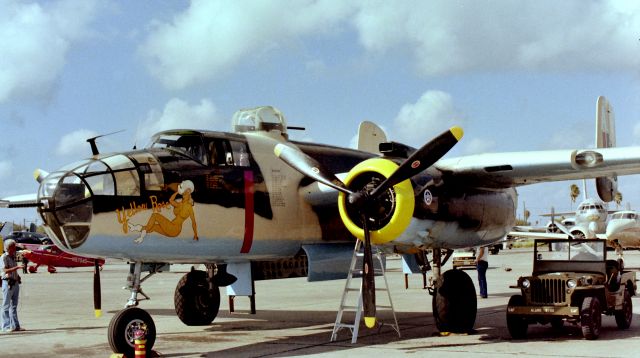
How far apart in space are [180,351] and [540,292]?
6.00 metres

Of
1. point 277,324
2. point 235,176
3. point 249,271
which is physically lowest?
point 277,324

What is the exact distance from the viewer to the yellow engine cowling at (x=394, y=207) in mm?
11352

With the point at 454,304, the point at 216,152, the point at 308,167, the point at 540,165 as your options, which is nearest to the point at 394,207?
the point at 308,167

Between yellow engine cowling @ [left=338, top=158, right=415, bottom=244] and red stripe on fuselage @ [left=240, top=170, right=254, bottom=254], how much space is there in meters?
1.46

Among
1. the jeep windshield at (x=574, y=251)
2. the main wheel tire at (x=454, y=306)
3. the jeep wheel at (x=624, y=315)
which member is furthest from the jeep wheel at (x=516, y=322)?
the jeep wheel at (x=624, y=315)

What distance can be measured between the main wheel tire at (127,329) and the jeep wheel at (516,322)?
581 centimetres

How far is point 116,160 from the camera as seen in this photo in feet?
34.1

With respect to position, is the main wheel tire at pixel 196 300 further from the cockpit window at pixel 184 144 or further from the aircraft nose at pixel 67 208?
the aircraft nose at pixel 67 208

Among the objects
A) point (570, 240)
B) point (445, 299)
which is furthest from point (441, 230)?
point (570, 240)

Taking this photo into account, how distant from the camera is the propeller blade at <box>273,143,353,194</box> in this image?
461 inches

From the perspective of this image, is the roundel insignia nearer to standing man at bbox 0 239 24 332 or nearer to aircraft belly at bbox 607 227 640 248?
standing man at bbox 0 239 24 332

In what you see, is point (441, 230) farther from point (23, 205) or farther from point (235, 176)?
point (23, 205)

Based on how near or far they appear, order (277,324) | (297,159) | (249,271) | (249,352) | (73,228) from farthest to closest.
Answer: (277,324) < (249,271) < (297,159) < (249,352) < (73,228)

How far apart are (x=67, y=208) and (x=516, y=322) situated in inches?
290
